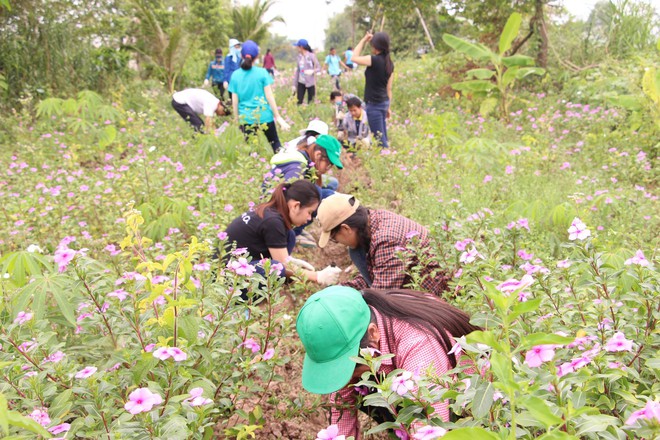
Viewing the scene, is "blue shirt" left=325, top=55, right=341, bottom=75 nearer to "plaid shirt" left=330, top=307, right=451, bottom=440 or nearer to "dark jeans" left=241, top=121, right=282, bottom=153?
"dark jeans" left=241, top=121, right=282, bottom=153

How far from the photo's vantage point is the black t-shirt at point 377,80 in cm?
511

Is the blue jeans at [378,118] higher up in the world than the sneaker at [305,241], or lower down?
higher up

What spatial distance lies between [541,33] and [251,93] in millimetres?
5589

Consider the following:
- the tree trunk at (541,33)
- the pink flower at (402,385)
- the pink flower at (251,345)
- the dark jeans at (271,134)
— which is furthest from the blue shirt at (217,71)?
the pink flower at (402,385)

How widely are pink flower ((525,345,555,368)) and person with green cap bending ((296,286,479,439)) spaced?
38 centimetres

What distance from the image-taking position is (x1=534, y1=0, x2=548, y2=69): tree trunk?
8.12 meters

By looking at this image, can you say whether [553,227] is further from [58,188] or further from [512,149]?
[58,188]

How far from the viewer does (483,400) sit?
93 centimetres

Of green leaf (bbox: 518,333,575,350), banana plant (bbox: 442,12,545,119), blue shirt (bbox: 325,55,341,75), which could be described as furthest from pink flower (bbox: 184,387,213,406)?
blue shirt (bbox: 325,55,341,75)

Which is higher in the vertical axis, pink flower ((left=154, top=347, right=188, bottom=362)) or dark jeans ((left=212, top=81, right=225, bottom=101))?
dark jeans ((left=212, top=81, right=225, bottom=101))

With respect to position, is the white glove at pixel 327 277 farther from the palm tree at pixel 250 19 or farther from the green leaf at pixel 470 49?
the palm tree at pixel 250 19

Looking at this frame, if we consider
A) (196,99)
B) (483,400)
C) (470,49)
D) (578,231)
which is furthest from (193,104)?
(483,400)

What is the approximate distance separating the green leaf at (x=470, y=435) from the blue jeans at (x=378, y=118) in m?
4.55

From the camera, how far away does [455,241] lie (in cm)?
216
